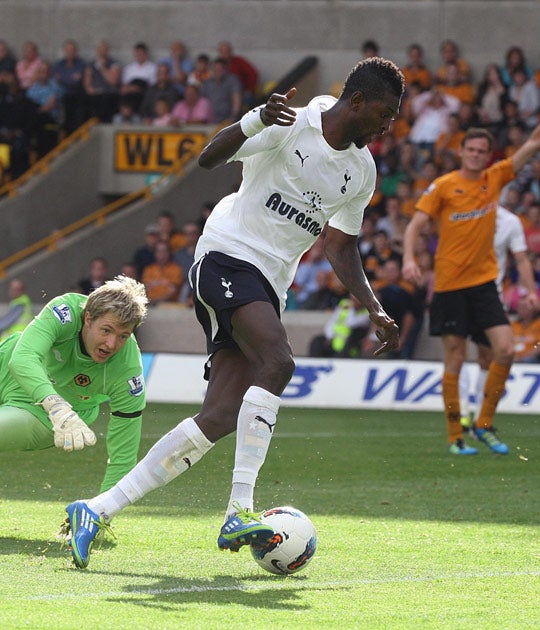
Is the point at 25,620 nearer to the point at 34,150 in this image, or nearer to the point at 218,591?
the point at 218,591

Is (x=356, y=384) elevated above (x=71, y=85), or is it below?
below

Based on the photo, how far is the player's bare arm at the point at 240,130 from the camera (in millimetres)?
5617

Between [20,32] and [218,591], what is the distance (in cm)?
2005

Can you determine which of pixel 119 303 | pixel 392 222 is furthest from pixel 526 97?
pixel 119 303

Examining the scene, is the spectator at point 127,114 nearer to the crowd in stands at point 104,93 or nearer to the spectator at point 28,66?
the crowd in stands at point 104,93

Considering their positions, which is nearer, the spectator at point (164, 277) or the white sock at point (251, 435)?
the white sock at point (251, 435)

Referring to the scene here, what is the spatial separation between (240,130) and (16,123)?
16679mm

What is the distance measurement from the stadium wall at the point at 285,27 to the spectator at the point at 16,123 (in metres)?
1.94

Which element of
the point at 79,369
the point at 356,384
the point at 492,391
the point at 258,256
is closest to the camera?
the point at 258,256

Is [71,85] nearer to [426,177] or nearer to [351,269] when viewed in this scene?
[426,177]

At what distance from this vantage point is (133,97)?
72.0ft

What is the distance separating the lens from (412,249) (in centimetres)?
1034

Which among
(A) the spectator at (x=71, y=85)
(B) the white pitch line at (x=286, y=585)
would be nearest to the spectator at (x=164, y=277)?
(A) the spectator at (x=71, y=85)

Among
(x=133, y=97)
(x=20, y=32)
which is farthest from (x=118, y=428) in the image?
(x=20, y=32)
